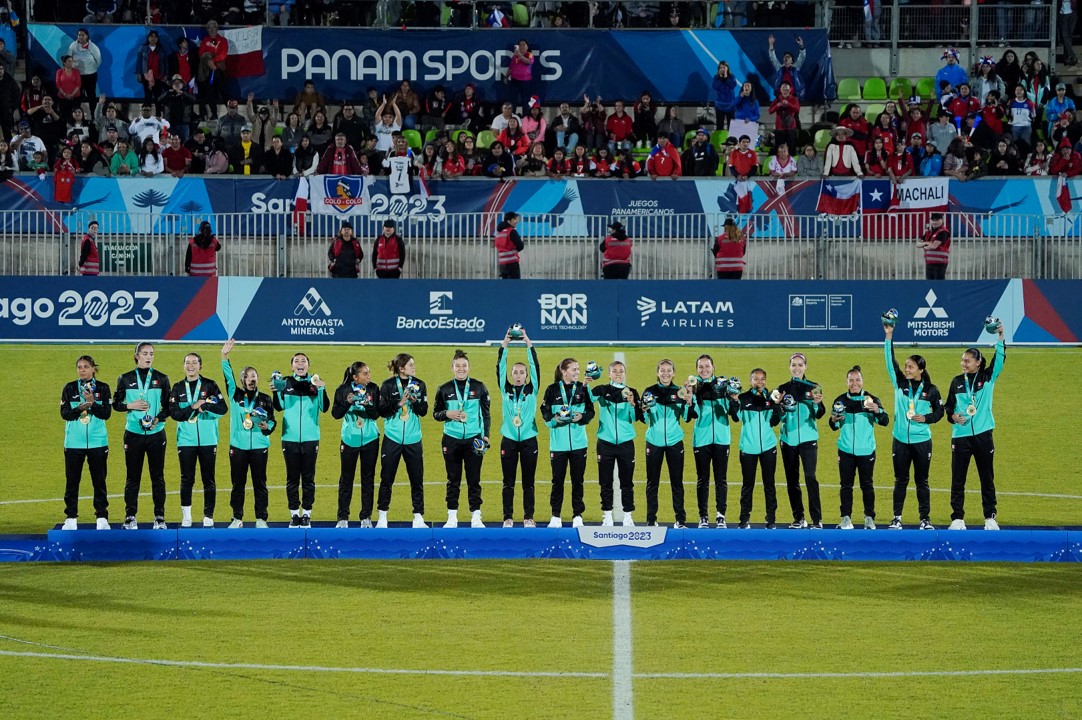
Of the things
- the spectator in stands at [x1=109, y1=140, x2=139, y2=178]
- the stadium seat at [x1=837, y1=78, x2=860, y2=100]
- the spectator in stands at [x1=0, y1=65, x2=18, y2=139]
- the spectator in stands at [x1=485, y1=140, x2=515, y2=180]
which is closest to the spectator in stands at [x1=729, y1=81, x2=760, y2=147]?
the stadium seat at [x1=837, y1=78, x2=860, y2=100]

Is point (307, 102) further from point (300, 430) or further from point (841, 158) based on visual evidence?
point (300, 430)

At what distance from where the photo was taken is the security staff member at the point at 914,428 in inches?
670

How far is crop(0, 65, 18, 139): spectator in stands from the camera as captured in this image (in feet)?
110

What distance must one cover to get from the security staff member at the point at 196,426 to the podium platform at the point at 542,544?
1.67 feet

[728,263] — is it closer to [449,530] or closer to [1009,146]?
[1009,146]

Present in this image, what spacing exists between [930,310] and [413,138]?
1271 cm

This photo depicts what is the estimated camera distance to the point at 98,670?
1284 cm

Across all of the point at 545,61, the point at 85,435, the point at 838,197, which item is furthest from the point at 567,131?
the point at 85,435

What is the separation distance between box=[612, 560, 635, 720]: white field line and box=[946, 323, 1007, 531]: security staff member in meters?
3.96

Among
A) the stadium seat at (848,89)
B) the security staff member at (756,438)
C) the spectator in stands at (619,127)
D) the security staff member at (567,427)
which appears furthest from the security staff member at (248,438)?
the stadium seat at (848,89)

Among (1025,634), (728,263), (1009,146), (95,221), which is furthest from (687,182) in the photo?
(1025,634)

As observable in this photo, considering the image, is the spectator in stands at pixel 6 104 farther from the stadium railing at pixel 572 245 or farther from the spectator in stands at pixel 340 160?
the spectator in stands at pixel 340 160

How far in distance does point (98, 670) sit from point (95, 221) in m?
18.2

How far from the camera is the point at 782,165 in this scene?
106 feet
